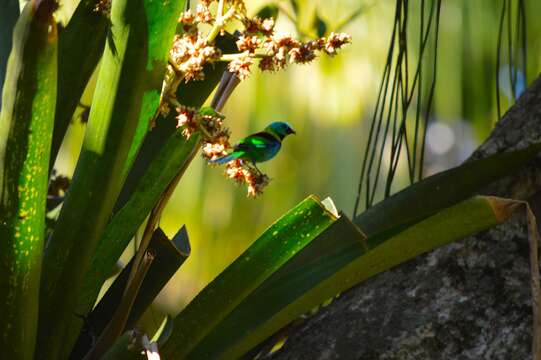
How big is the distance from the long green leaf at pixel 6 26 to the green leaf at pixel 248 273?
45 cm

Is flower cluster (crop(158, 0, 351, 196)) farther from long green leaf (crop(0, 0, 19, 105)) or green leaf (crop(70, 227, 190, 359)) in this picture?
long green leaf (crop(0, 0, 19, 105))

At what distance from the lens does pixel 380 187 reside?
378 centimetres

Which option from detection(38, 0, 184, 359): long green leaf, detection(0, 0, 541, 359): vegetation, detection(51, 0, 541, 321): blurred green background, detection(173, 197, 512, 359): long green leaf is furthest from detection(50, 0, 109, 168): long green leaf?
detection(51, 0, 541, 321): blurred green background

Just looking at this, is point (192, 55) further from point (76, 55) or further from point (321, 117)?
point (321, 117)

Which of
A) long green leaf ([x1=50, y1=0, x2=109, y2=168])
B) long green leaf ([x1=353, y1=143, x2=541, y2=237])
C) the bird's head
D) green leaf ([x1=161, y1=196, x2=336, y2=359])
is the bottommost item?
green leaf ([x1=161, y1=196, x2=336, y2=359])

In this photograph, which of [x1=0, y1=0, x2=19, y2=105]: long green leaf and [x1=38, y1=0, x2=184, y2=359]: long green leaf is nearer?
[x1=38, y1=0, x2=184, y2=359]: long green leaf

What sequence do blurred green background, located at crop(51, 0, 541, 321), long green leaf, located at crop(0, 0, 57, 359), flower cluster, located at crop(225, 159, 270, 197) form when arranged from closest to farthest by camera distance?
long green leaf, located at crop(0, 0, 57, 359) → flower cluster, located at crop(225, 159, 270, 197) → blurred green background, located at crop(51, 0, 541, 321)

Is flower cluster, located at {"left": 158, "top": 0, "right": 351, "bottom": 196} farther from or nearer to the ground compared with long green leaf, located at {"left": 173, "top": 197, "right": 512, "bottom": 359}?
farther from the ground

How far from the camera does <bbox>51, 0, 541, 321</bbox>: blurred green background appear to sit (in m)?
2.66

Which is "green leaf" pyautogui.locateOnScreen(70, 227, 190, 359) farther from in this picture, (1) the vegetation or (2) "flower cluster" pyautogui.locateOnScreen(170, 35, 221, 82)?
(2) "flower cluster" pyautogui.locateOnScreen(170, 35, 221, 82)

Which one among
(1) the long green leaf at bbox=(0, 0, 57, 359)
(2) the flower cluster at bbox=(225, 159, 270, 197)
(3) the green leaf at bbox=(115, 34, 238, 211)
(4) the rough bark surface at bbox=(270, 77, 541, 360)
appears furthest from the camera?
(3) the green leaf at bbox=(115, 34, 238, 211)

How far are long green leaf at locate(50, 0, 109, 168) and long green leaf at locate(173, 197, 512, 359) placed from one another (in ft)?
1.03

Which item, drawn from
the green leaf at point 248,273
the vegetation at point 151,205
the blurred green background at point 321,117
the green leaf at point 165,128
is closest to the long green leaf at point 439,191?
the vegetation at point 151,205

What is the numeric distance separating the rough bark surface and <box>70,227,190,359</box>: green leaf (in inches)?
6.7
